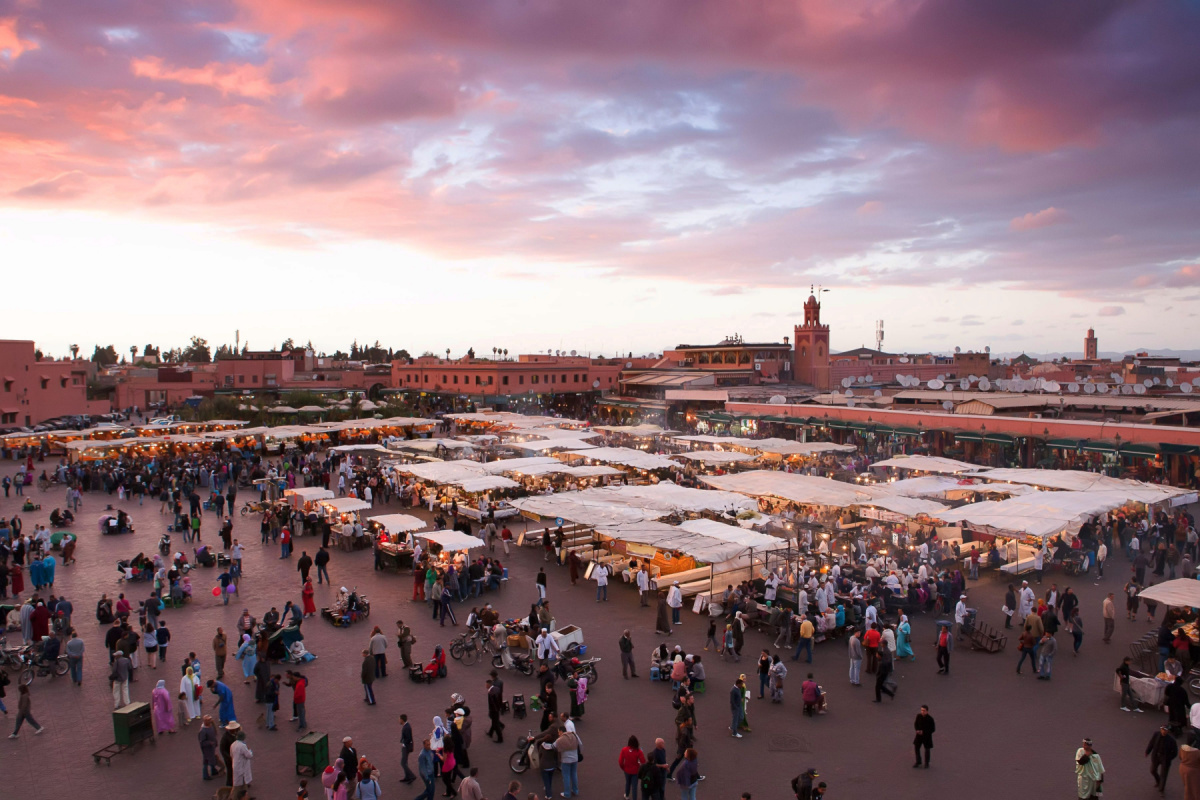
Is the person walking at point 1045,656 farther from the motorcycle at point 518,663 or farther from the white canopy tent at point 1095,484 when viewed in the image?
the white canopy tent at point 1095,484

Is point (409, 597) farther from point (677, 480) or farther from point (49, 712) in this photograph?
point (677, 480)

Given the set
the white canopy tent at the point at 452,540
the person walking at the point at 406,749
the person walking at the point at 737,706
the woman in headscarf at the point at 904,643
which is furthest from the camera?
the white canopy tent at the point at 452,540

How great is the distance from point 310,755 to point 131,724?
2.57 m

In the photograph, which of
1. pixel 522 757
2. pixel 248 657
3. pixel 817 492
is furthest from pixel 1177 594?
pixel 248 657

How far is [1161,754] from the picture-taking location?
27.4 feet

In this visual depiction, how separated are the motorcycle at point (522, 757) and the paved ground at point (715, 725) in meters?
0.17

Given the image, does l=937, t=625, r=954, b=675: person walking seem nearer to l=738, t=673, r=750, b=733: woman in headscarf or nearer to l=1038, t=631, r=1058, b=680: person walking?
l=1038, t=631, r=1058, b=680: person walking

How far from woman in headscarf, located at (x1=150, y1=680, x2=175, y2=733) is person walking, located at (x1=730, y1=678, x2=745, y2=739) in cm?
758

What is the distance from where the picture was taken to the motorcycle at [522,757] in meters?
9.09

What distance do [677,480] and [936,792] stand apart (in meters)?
18.9

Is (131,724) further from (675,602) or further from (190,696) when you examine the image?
(675,602)

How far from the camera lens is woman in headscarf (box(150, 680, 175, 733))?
9.95 meters

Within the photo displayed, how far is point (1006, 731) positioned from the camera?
9883 mm

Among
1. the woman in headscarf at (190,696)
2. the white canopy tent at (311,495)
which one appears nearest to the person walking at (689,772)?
the woman in headscarf at (190,696)
